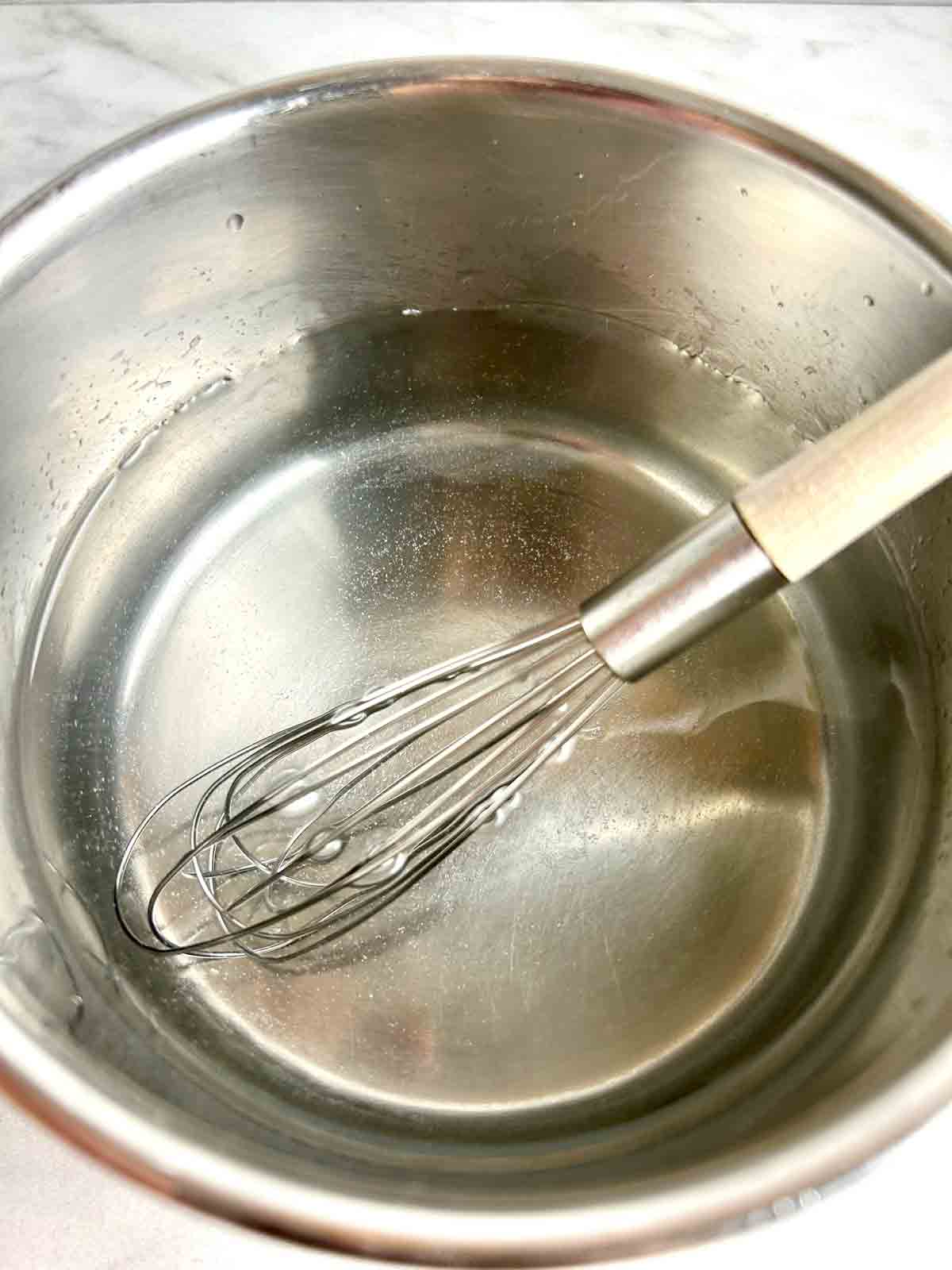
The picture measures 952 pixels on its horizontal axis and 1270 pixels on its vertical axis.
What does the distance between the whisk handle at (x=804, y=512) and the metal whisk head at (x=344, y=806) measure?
0.10 m

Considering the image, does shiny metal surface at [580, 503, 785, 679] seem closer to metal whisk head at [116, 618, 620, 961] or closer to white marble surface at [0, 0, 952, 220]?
metal whisk head at [116, 618, 620, 961]

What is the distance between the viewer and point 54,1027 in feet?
1.58

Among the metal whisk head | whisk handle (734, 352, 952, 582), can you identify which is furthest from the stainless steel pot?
whisk handle (734, 352, 952, 582)

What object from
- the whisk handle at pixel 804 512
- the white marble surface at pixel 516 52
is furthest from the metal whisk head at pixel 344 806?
the white marble surface at pixel 516 52

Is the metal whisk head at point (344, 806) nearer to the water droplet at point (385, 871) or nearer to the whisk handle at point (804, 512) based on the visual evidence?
the water droplet at point (385, 871)

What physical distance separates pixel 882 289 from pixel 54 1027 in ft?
1.96

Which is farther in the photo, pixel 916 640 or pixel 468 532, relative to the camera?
pixel 468 532

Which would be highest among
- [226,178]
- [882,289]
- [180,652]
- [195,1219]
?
[226,178]

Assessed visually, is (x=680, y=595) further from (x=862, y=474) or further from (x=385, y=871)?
(x=385, y=871)

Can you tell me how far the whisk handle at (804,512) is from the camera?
0.49 meters

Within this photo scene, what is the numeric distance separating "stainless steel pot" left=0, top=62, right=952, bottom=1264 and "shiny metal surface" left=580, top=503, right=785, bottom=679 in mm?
180

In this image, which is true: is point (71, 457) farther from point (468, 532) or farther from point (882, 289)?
point (882, 289)

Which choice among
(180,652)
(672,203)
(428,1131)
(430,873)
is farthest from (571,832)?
(672,203)

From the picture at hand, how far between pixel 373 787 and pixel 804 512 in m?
0.35
